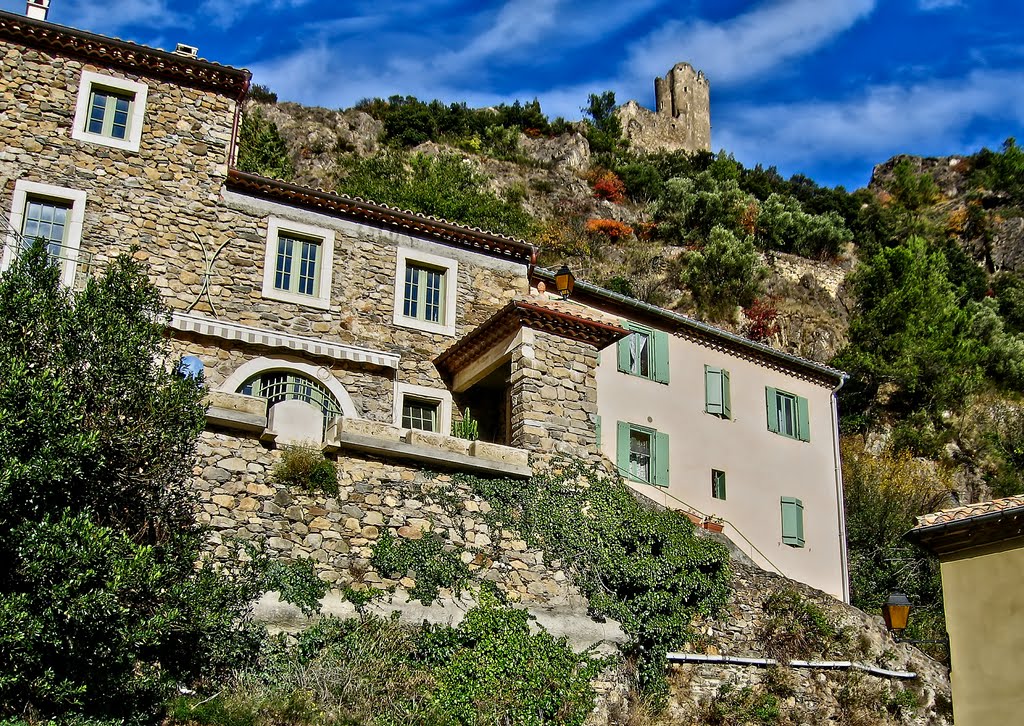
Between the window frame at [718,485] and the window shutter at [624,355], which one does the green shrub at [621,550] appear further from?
the window frame at [718,485]

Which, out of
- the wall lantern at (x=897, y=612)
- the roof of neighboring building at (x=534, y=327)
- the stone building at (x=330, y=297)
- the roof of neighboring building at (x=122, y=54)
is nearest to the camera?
the wall lantern at (x=897, y=612)

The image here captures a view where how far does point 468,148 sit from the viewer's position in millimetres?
49875

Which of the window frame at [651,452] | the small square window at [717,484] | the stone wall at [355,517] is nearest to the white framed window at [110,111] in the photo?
the stone wall at [355,517]

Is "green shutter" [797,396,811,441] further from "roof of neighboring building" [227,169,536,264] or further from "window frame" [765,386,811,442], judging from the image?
"roof of neighboring building" [227,169,536,264]

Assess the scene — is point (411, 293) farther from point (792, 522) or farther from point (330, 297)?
point (792, 522)

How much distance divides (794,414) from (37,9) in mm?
19443

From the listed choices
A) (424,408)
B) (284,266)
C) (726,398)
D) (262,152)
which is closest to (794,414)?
(726,398)

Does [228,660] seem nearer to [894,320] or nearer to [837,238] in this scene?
[894,320]

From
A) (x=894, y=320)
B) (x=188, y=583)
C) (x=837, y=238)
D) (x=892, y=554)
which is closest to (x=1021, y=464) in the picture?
(x=894, y=320)

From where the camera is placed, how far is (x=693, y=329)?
2505 centimetres

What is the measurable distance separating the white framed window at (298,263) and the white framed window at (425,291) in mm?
1502

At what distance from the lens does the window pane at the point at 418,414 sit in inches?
826

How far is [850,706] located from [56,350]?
13744mm

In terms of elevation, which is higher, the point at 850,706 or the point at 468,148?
the point at 468,148
